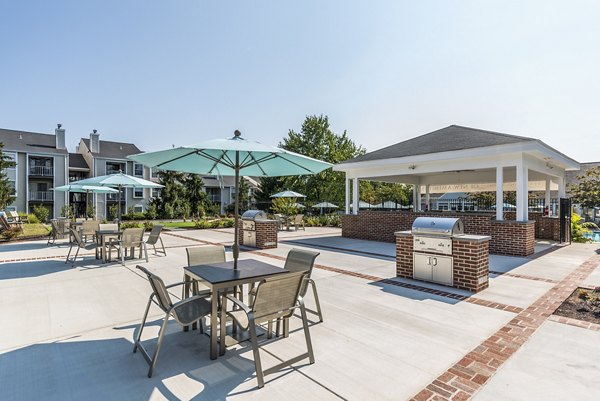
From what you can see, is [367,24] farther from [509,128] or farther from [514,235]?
[509,128]

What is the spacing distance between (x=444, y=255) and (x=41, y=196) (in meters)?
38.6

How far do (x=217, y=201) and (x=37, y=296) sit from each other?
126ft

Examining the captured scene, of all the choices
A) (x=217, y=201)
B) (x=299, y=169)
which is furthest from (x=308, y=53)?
(x=217, y=201)

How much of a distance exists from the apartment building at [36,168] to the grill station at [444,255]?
36.0m

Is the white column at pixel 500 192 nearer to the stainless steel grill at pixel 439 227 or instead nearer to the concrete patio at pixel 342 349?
→ the concrete patio at pixel 342 349

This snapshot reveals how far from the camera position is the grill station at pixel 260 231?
1109 centimetres

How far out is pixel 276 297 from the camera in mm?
3102

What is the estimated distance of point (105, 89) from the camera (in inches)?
577

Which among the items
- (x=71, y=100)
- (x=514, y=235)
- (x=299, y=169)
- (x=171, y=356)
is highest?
(x=71, y=100)

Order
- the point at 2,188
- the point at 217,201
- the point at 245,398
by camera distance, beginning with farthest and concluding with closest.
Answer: the point at 217,201 < the point at 2,188 < the point at 245,398

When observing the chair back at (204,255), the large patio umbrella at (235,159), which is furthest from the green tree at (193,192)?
the chair back at (204,255)

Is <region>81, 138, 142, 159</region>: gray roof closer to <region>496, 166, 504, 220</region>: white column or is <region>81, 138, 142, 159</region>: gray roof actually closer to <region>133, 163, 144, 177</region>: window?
<region>133, 163, 144, 177</region>: window

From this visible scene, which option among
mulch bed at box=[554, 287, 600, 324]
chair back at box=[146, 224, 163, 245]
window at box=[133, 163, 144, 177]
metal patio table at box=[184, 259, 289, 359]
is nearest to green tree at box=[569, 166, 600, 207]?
mulch bed at box=[554, 287, 600, 324]

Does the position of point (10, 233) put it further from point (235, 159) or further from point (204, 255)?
point (235, 159)
